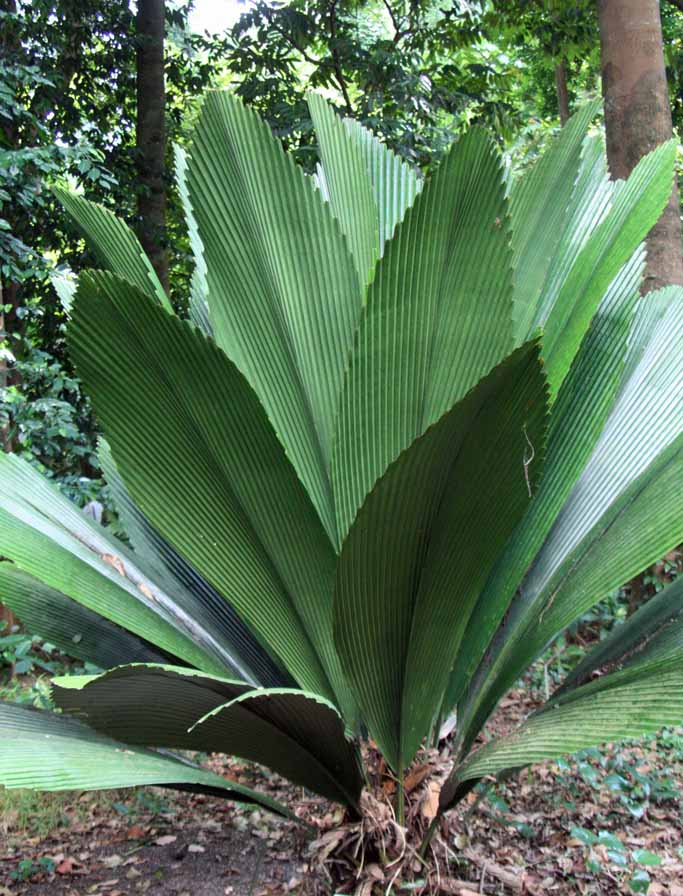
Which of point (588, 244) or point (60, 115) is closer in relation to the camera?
point (588, 244)

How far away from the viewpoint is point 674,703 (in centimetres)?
119

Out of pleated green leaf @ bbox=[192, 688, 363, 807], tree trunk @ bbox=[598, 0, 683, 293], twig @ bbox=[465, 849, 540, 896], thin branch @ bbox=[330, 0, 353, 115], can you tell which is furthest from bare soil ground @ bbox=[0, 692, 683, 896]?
thin branch @ bbox=[330, 0, 353, 115]

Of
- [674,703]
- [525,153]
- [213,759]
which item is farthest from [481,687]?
[525,153]

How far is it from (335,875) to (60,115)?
6138 mm

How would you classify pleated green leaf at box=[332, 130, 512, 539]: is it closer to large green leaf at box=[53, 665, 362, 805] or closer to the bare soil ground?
large green leaf at box=[53, 665, 362, 805]

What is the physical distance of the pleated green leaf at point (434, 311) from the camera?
1222mm

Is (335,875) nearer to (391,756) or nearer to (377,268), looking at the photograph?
(391,756)

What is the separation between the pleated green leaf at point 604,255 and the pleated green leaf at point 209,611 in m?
0.81

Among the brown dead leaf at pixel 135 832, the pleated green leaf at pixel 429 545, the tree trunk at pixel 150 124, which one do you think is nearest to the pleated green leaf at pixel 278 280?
the pleated green leaf at pixel 429 545

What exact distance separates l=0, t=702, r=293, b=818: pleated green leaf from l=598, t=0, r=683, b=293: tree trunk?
282cm

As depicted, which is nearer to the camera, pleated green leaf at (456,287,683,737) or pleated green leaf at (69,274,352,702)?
pleated green leaf at (69,274,352,702)

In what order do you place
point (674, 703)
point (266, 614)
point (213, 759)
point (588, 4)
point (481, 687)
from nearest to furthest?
point (674, 703) < point (266, 614) < point (481, 687) < point (213, 759) < point (588, 4)

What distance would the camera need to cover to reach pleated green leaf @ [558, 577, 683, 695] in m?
1.62

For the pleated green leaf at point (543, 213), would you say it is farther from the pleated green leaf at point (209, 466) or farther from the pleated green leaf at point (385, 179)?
the pleated green leaf at point (209, 466)
